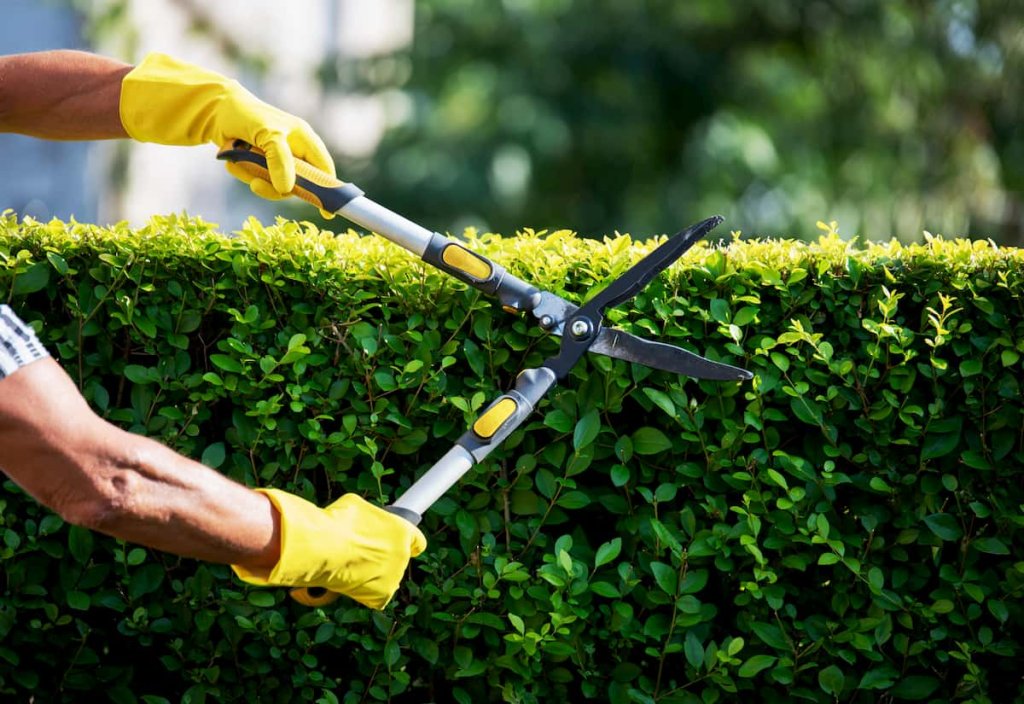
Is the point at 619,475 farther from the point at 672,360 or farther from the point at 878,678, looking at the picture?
the point at 878,678

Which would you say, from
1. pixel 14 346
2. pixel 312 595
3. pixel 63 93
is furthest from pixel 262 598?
pixel 63 93

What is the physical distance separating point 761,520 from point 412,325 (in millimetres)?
895

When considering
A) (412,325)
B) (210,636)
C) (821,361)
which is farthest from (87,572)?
(821,361)

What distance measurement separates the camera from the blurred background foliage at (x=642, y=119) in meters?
8.58

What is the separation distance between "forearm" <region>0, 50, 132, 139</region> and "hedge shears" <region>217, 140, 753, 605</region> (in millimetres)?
441

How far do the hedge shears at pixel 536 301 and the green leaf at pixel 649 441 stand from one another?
0.19 m

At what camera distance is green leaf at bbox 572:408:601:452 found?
94.0 inches

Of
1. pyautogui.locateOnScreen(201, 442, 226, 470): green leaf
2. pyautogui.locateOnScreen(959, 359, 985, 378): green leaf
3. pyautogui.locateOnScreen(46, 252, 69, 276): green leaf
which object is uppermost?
pyautogui.locateOnScreen(959, 359, 985, 378): green leaf

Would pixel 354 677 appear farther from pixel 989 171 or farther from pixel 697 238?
pixel 989 171

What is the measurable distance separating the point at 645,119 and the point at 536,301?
24.5 ft

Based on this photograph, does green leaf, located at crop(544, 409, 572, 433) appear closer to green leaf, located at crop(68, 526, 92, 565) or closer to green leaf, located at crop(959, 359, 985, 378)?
green leaf, located at crop(959, 359, 985, 378)

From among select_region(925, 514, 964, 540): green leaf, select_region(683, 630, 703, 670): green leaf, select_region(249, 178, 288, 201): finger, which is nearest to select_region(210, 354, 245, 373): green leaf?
select_region(249, 178, 288, 201): finger

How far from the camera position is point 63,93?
8.36ft

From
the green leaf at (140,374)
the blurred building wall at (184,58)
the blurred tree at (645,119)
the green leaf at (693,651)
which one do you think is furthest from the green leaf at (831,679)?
the blurred building wall at (184,58)
